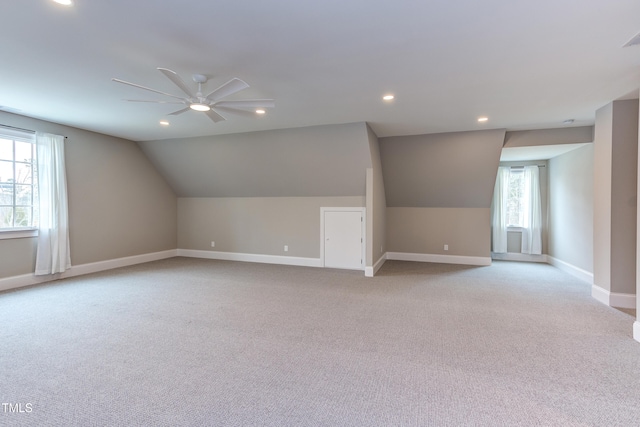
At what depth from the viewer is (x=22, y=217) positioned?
197 inches

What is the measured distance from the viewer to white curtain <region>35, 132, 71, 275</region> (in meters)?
5.10

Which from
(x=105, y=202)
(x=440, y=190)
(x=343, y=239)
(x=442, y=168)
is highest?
(x=442, y=168)

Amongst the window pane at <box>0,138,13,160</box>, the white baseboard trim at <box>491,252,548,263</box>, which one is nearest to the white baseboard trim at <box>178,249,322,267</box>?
the window pane at <box>0,138,13,160</box>

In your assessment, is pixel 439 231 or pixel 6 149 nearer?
pixel 6 149

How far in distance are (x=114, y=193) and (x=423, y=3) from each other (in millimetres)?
6731

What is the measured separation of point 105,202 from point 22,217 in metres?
1.35

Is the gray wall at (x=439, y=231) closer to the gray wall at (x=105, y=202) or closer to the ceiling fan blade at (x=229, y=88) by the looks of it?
the ceiling fan blade at (x=229, y=88)

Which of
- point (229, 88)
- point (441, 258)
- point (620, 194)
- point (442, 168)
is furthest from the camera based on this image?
point (441, 258)

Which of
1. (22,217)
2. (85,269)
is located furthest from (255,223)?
(22,217)

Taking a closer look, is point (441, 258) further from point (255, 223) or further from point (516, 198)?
point (255, 223)

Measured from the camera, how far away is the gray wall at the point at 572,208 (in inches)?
213

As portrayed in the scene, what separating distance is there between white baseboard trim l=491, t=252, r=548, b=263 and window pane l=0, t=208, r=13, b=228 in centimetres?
971

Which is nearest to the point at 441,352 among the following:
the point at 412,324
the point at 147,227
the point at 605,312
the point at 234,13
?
the point at 412,324

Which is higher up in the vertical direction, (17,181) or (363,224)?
(17,181)
